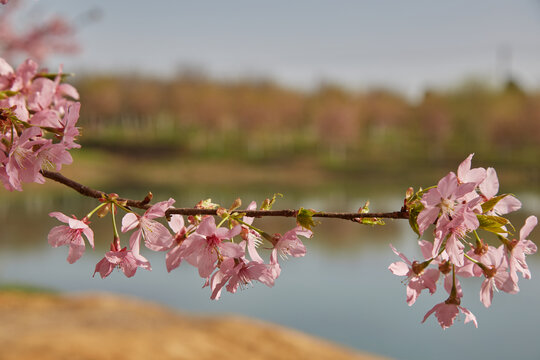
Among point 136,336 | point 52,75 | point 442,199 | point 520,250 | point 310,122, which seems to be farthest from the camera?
point 310,122

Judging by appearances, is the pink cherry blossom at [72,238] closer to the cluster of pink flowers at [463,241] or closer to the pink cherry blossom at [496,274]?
the cluster of pink flowers at [463,241]

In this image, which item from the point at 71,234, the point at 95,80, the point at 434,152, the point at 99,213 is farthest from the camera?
the point at 434,152

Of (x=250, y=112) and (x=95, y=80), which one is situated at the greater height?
(x=95, y=80)

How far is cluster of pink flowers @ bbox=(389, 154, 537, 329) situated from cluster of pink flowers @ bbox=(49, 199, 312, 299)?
17cm

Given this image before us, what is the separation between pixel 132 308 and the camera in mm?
7898

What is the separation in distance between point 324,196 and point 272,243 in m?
21.8

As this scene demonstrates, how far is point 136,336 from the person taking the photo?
532cm

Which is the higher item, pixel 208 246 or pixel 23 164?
pixel 23 164

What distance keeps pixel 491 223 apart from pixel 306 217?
0.25 meters

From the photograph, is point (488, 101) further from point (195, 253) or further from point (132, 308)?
point (195, 253)

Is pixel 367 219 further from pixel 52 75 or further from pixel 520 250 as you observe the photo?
pixel 52 75

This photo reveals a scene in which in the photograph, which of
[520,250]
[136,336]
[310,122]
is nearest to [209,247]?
[520,250]

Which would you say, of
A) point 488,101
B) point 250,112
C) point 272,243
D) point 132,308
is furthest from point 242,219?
point 250,112

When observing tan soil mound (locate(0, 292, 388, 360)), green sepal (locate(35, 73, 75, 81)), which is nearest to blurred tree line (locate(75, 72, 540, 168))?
tan soil mound (locate(0, 292, 388, 360))
